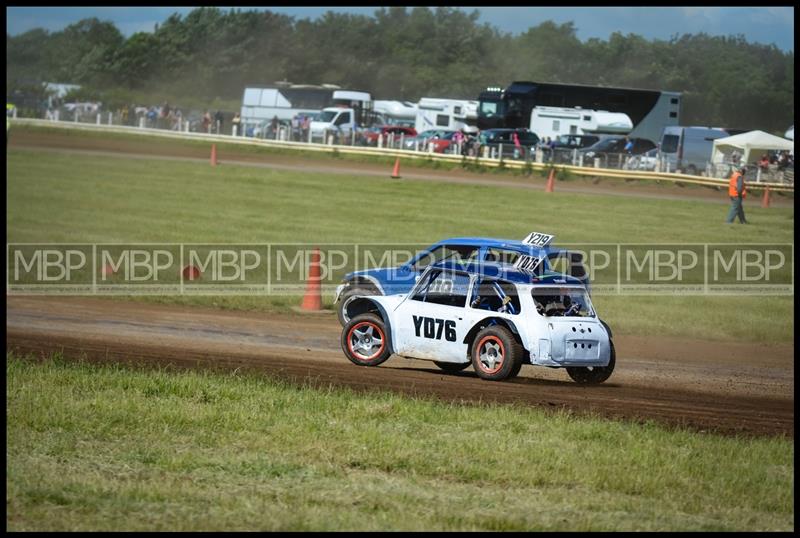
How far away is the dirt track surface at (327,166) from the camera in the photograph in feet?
134

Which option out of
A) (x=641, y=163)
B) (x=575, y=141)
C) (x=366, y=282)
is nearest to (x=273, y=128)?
(x=575, y=141)

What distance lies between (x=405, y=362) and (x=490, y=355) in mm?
2184

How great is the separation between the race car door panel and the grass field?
7.71m

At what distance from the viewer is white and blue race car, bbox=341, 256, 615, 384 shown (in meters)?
12.1

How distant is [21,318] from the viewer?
17.3 meters

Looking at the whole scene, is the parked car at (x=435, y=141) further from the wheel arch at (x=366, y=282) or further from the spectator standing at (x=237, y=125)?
the wheel arch at (x=366, y=282)

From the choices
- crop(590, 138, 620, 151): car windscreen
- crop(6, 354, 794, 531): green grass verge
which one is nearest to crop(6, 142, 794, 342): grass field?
crop(590, 138, 620, 151): car windscreen

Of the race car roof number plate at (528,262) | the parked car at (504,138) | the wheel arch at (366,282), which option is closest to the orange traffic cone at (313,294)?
the wheel arch at (366,282)

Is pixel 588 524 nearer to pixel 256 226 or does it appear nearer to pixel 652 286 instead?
pixel 652 286

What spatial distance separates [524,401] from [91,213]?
2332cm

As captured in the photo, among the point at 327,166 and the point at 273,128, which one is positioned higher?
the point at 273,128

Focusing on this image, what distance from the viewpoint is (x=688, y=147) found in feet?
152

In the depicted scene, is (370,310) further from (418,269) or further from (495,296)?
(418,269)

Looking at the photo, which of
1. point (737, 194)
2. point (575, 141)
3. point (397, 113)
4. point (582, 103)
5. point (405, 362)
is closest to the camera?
point (405, 362)
